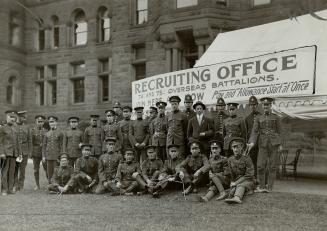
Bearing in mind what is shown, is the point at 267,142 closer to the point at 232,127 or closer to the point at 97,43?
the point at 232,127

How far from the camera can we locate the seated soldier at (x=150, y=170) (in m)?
8.47

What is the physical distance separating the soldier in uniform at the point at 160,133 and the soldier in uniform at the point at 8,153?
283cm

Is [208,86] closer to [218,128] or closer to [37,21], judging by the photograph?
[218,128]

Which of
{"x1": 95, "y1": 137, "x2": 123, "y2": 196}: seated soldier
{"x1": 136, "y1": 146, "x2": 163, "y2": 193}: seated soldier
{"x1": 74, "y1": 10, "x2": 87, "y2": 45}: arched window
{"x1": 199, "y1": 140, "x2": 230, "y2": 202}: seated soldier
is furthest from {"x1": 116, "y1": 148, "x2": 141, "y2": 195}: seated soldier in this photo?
{"x1": 74, "y1": 10, "x2": 87, "y2": 45}: arched window

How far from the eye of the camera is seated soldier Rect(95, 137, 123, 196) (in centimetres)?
894

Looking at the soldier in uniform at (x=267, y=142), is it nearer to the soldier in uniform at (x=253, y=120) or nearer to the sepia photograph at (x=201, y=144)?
the sepia photograph at (x=201, y=144)

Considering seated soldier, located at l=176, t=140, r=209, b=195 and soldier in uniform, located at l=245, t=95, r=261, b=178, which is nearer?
seated soldier, located at l=176, t=140, r=209, b=195

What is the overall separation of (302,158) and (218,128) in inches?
272

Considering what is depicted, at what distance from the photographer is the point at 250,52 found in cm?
1170

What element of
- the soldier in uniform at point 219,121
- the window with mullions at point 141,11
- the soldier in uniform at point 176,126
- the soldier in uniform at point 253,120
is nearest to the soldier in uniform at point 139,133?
the soldier in uniform at point 176,126

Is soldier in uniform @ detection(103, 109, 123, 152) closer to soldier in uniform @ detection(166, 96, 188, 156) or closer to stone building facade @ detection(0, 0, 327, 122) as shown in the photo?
soldier in uniform @ detection(166, 96, 188, 156)

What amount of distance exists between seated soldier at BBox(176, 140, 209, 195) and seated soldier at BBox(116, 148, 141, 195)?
0.91 metres

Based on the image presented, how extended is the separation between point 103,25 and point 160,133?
12.8 m

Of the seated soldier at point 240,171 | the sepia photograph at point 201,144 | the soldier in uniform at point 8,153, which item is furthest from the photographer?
the soldier in uniform at point 8,153
